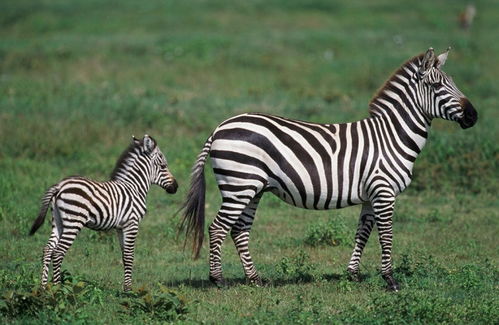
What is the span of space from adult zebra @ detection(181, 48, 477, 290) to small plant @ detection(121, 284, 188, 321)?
1.61 meters

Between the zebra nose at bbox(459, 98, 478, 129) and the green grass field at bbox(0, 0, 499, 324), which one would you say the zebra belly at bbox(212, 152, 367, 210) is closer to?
the green grass field at bbox(0, 0, 499, 324)

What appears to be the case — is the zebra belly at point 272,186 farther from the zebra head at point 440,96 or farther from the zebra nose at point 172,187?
the zebra head at point 440,96

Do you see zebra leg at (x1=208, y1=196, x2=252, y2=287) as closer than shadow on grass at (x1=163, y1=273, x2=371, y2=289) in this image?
Yes

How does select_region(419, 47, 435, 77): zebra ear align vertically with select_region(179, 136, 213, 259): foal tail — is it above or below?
above

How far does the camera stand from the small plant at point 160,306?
313 inches

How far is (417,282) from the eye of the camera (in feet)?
31.6

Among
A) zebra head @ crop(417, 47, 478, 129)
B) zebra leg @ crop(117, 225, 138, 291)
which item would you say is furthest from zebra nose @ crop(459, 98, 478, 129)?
zebra leg @ crop(117, 225, 138, 291)

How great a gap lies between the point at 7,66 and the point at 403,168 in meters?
17.4

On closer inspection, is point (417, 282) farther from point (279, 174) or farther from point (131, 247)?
point (131, 247)

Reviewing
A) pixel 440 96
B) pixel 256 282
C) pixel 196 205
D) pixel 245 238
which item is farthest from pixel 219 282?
pixel 440 96

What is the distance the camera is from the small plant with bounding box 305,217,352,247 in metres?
11.9

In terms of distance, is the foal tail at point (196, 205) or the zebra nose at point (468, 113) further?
the zebra nose at point (468, 113)

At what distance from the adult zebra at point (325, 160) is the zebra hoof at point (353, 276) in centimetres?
1

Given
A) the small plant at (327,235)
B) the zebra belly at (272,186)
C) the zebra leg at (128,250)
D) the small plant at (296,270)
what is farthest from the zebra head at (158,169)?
the small plant at (327,235)
